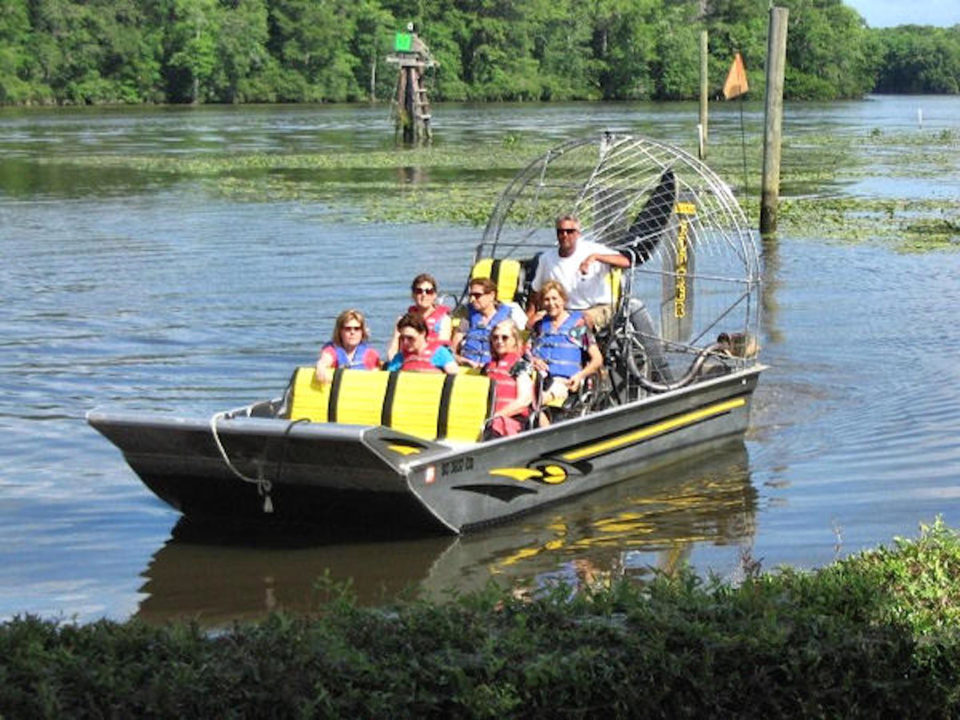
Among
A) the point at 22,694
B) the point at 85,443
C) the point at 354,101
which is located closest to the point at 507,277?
the point at 85,443

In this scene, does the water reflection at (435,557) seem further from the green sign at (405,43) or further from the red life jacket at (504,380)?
the green sign at (405,43)

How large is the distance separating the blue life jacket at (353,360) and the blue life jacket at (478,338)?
1159 millimetres

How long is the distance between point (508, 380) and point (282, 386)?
542 cm

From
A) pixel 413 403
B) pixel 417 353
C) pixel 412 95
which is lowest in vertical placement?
pixel 413 403

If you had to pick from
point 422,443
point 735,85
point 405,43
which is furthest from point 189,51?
point 422,443

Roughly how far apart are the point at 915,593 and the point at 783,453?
7081 millimetres

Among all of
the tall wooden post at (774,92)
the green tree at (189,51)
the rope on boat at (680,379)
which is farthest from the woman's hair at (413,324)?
the green tree at (189,51)

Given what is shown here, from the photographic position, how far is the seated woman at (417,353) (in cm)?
1245

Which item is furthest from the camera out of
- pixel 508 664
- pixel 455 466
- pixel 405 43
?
pixel 405 43

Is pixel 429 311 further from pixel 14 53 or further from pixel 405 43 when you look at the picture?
pixel 14 53

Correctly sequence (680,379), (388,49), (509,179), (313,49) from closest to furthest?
(680,379) < (509,179) < (313,49) < (388,49)

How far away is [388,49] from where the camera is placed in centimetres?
12988

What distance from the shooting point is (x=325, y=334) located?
66.7 feet

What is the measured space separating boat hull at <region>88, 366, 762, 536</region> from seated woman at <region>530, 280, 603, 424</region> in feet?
1.86
